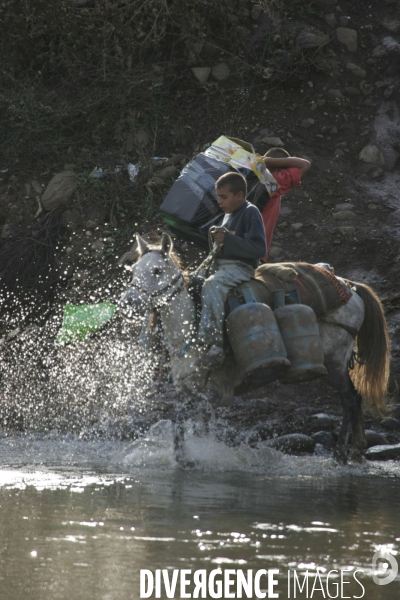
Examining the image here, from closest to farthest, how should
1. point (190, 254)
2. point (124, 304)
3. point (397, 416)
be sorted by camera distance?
point (124, 304), point (397, 416), point (190, 254)

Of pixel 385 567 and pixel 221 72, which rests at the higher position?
pixel 385 567

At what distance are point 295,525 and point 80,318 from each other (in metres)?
5.16

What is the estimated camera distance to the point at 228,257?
5875mm

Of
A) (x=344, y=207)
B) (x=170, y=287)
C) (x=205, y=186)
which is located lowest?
(x=344, y=207)

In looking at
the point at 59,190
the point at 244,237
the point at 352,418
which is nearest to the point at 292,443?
the point at 352,418

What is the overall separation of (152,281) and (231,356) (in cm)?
88

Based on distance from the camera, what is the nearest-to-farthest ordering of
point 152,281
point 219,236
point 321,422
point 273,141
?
point 152,281 → point 219,236 → point 321,422 → point 273,141

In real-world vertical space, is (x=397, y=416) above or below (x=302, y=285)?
below

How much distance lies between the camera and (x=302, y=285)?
627 cm

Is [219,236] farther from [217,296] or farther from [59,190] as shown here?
[59,190]

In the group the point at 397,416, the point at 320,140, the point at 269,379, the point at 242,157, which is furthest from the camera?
the point at 320,140

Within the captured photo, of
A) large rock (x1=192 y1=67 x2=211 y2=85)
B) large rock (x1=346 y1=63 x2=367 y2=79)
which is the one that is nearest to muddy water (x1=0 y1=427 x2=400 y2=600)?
large rock (x1=192 y1=67 x2=211 y2=85)

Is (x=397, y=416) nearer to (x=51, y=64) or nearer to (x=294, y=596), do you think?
(x=294, y=596)

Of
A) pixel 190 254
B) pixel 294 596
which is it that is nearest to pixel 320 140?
pixel 190 254
